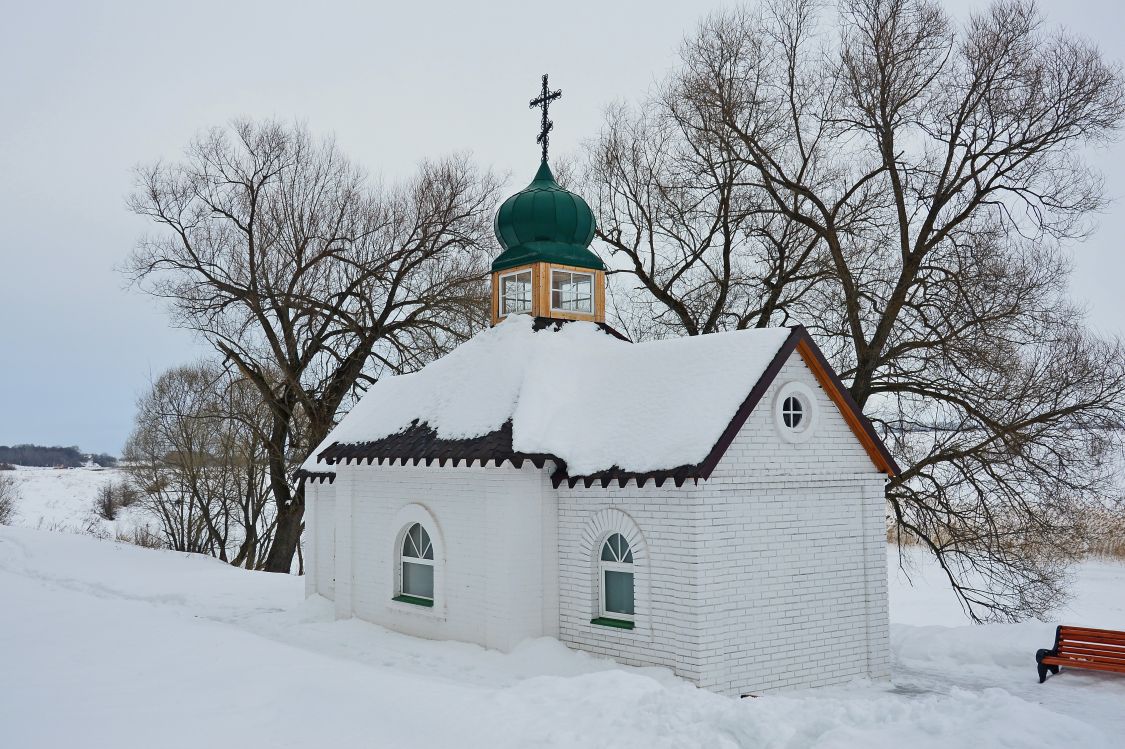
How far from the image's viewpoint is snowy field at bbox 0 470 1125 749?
723cm

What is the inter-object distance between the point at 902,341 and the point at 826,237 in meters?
2.54

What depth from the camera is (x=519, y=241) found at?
15328mm

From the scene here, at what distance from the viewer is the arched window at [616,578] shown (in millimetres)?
11352

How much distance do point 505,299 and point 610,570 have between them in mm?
5861

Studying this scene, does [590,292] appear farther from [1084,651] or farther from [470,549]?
[1084,651]

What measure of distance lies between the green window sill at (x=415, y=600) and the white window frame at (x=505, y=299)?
4943mm

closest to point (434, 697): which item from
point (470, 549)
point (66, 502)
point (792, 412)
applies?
point (470, 549)

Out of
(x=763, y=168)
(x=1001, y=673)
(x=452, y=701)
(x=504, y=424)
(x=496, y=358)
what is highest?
(x=763, y=168)

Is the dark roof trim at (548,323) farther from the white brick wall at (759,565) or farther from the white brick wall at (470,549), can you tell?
the white brick wall at (759,565)

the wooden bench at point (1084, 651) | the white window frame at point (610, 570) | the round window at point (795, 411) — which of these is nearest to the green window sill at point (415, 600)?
the white window frame at point (610, 570)

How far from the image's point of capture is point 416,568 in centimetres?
1374

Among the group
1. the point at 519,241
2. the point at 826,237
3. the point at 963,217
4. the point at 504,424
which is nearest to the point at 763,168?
the point at 826,237

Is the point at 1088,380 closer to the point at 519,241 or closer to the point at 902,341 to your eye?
the point at 902,341

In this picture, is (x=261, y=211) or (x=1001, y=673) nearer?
(x=1001, y=673)
